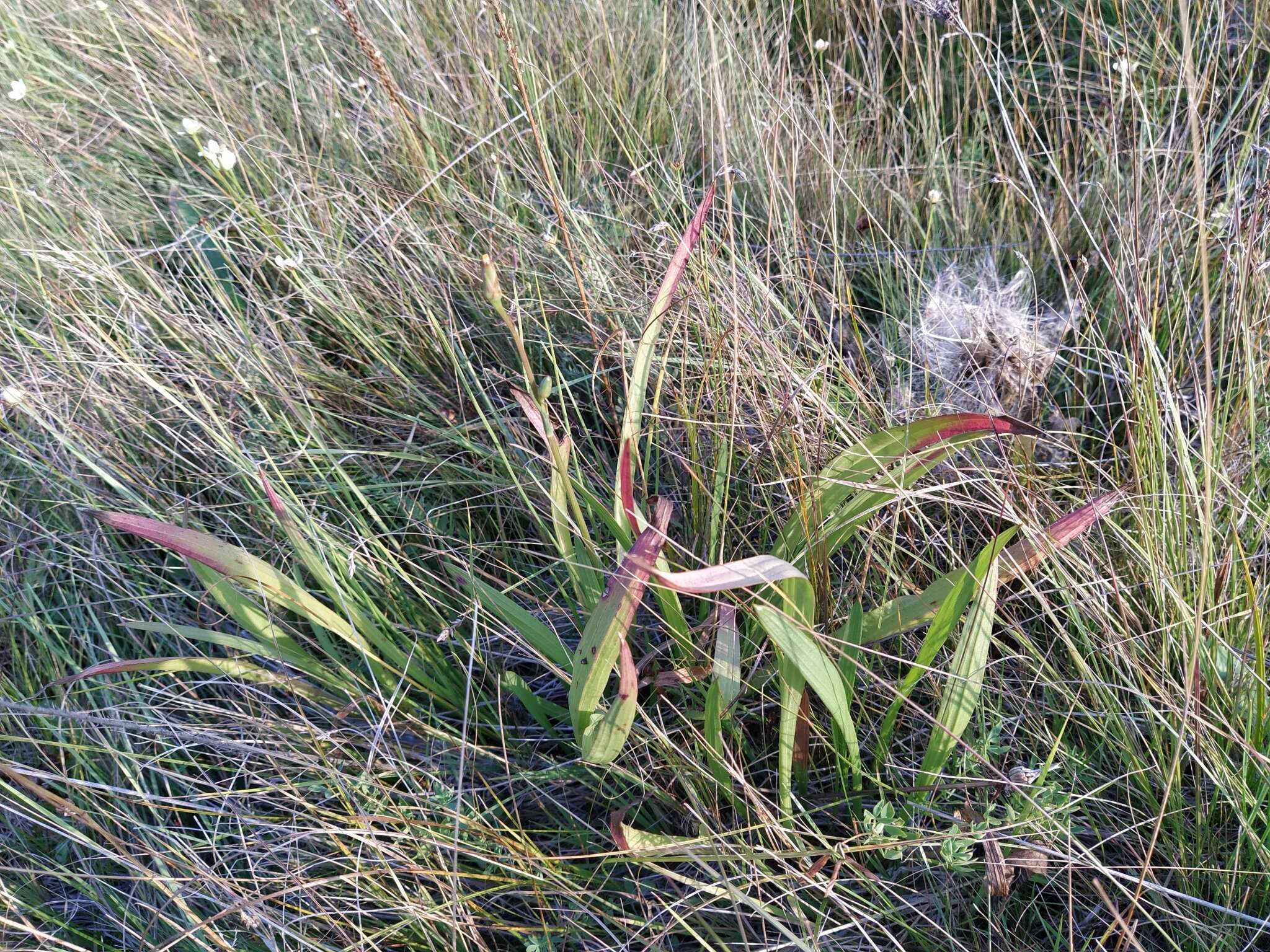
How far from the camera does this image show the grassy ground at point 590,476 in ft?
3.04

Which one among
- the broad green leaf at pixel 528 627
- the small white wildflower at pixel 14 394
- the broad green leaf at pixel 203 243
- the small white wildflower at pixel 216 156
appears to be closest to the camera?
the broad green leaf at pixel 528 627

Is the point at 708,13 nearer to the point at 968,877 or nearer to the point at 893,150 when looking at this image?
the point at 893,150

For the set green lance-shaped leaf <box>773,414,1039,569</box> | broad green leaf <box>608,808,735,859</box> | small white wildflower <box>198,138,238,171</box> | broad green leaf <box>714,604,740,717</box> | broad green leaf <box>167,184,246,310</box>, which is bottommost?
broad green leaf <box>608,808,735,859</box>

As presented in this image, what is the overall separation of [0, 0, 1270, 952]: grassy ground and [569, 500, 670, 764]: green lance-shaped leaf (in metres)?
0.04

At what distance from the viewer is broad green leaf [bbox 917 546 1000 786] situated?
0.88 m

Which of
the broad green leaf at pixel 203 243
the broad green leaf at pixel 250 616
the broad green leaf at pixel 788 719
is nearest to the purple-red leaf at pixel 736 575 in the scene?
the broad green leaf at pixel 788 719

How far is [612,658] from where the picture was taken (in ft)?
2.85

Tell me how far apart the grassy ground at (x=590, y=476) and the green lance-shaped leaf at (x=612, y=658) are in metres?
0.04

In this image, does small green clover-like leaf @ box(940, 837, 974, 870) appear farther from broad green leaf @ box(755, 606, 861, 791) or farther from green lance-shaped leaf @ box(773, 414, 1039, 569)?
green lance-shaped leaf @ box(773, 414, 1039, 569)

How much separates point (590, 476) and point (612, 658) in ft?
1.55

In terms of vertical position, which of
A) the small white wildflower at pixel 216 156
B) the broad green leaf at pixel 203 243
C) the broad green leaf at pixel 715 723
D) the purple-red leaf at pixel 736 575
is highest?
the small white wildflower at pixel 216 156

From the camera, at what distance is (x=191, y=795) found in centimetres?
106

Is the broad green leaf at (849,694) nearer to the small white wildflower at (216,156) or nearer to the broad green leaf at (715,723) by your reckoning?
the broad green leaf at (715,723)

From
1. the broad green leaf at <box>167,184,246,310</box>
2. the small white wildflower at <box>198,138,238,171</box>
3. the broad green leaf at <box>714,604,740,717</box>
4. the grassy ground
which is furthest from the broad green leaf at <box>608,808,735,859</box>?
the broad green leaf at <box>167,184,246,310</box>
